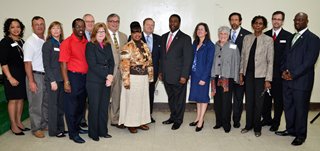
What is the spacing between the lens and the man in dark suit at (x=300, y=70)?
147 inches

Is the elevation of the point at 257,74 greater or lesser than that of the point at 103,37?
lesser

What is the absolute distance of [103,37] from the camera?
3.79m

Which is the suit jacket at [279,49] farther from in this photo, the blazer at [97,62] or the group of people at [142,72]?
the blazer at [97,62]

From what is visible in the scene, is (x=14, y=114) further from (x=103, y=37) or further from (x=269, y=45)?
(x=269, y=45)

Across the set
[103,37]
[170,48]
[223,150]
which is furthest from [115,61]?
[223,150]

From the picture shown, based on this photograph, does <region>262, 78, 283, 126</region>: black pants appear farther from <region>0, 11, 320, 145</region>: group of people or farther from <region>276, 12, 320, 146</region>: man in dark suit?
<region>276, 12, 320, 146</region>: man in dark suit

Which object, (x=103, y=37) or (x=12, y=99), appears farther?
(x=12, y=99)

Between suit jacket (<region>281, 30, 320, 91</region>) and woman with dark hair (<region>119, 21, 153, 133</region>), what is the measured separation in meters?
1.96

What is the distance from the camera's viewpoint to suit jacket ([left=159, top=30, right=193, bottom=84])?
4316 mm

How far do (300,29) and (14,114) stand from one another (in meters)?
4.19

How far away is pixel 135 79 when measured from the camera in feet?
13.4

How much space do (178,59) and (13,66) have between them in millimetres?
2358

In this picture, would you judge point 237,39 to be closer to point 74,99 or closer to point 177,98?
point 177,98

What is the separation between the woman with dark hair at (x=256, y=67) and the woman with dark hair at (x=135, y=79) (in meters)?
1.40
